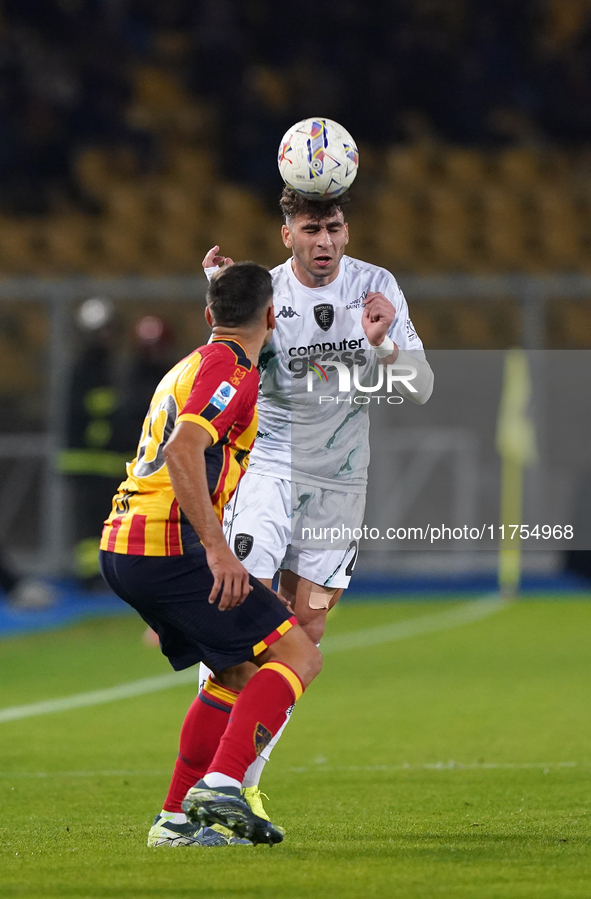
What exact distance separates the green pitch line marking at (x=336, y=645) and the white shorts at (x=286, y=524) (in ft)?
10.0

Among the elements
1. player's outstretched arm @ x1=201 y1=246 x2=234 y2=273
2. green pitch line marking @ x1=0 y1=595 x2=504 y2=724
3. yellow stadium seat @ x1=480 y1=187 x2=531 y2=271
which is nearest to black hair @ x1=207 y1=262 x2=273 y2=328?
player's outstretched arm @ x1=201 y1=246 x2=234 y2=273

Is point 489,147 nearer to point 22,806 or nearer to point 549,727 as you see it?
point 549,727

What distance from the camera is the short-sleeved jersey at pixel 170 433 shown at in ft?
14.0

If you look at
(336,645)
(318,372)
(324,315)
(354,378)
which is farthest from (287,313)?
(336,645)

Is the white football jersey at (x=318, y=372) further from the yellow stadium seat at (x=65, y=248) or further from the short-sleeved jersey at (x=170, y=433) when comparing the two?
the yellow stadium seat at (x=65, y=248)

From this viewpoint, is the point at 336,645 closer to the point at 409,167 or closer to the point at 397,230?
the point at 397,230

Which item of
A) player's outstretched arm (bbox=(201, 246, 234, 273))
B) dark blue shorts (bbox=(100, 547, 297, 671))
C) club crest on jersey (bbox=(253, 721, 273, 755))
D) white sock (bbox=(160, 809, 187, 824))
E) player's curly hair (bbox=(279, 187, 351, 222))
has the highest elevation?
player's curly hair (bbox=(279, 187, 351, 222))

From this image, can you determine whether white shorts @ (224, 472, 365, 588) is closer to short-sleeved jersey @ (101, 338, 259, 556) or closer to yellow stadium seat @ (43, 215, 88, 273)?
short-sleeved jersey @ (101, 338, 259, 556)

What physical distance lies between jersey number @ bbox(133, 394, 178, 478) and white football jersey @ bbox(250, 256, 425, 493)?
87 cm

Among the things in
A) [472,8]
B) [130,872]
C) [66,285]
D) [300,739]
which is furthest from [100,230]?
[130,872]

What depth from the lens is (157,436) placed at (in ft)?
14.6

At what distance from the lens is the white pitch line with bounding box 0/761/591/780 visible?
6.17m

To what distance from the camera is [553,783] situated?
18.9 feet

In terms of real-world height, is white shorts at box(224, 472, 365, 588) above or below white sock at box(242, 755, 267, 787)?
above
